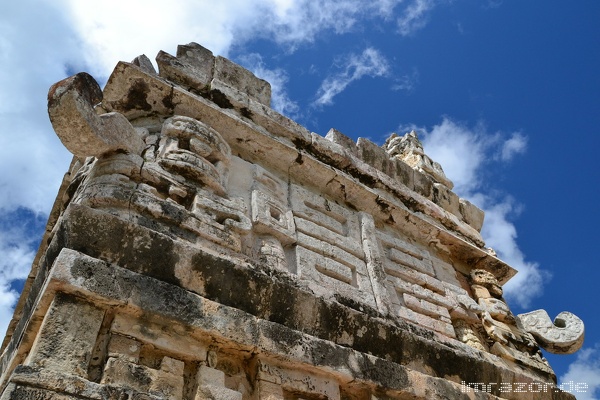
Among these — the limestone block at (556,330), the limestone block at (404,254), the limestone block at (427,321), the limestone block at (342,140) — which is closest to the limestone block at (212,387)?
the limestone block at (427,321)

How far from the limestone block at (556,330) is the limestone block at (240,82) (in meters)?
3.26

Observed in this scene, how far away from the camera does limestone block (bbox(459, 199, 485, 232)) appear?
20.2 feet

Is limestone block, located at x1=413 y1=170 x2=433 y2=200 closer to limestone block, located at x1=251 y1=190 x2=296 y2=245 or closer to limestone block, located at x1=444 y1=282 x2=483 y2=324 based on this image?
limestone block, located at x1=444 y1=282 x2=483 y2=324

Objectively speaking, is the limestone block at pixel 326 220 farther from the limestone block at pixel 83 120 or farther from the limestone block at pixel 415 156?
the limestone block at pixel 415 156

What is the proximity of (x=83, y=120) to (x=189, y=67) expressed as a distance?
1.68 m

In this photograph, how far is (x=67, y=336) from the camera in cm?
243

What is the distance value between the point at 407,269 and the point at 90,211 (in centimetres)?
287

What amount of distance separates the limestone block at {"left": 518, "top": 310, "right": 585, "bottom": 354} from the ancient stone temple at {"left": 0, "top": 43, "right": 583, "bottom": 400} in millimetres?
18

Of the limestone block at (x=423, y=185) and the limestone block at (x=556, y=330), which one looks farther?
the limestone block at (x=423, y=185)

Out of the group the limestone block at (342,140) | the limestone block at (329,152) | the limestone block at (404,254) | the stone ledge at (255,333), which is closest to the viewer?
the stone ledge at (255,333)

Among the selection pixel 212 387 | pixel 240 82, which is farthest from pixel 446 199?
pixel 212 387

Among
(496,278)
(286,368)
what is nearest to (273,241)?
(286,368)

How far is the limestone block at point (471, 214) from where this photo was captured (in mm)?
6156

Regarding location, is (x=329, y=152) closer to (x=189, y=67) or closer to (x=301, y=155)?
(x=301, y=155)
